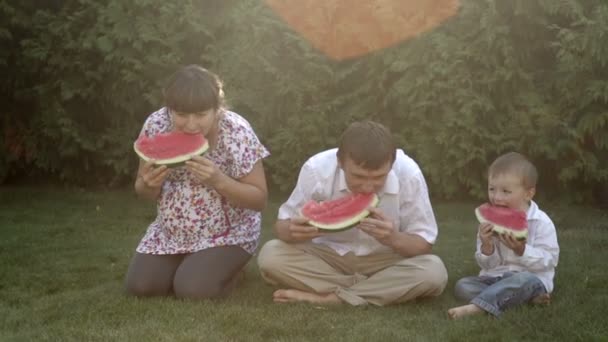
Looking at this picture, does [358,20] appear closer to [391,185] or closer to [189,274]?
[391,185]

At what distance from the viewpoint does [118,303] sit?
433 centimetres

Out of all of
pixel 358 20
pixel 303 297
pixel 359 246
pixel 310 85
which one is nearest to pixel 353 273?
pixel 359 246

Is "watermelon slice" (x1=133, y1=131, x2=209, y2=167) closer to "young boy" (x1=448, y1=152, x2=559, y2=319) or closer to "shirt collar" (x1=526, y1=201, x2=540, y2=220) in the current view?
"young boy" (x1=448, y1=152, x2=559, y2=319)

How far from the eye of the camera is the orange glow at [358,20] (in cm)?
744

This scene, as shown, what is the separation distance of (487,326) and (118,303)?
6.78 feet

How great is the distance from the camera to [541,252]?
4.32 meters

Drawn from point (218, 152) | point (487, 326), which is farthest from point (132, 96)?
point (487, 326)

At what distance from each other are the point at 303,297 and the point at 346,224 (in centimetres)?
59

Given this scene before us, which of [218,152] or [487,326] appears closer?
[487,326]

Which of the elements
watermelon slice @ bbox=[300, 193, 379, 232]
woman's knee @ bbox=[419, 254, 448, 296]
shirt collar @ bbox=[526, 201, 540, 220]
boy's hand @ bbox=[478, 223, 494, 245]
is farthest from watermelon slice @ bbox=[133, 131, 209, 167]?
shirt collar @ bbox=[526, 201, 540, 220]

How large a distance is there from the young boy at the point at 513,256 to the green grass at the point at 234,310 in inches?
4.1

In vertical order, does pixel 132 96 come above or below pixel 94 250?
above

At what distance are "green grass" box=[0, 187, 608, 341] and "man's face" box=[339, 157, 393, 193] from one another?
70 cm

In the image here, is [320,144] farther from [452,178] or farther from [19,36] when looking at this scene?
[19,36]
